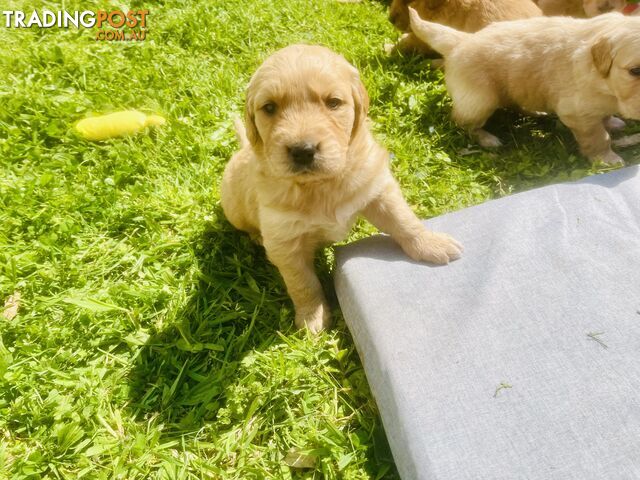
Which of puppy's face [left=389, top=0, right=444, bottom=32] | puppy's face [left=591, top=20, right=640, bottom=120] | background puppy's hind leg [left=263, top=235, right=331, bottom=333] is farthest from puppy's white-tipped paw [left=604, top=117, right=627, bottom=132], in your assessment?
background puppy's hind leg [left=263, top=235, right=331, bottom=333]

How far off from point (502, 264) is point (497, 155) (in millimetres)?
1546

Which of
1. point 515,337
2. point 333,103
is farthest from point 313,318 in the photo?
point 333,103

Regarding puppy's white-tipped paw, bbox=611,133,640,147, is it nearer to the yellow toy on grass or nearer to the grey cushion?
the grey cushion

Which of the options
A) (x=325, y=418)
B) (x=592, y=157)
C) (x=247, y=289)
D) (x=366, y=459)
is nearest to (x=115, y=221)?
(x=247, y=289)

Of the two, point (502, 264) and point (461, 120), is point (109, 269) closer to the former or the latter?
point (502, 264)

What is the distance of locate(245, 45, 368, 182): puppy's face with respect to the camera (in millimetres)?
1980

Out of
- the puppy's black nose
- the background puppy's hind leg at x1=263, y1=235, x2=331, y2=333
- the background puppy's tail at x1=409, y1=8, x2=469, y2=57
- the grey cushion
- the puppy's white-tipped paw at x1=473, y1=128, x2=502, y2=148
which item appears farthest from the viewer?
the background puppy's tail at x1=409, y1=8, x2=469, y2=57

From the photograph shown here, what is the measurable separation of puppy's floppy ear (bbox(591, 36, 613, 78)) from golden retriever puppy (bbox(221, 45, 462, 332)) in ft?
5.33

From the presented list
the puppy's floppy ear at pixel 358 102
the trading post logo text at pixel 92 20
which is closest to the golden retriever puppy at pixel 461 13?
the puppy's floppy ear at pixel 358 102

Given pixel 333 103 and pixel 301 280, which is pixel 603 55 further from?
pixel 301 280

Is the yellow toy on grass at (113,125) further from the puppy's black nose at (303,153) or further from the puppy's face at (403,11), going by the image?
the puppy's face at (403,11)

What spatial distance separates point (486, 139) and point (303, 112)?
198cm

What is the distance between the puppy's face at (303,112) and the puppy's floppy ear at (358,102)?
2 cm

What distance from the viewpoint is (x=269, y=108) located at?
2131mm
